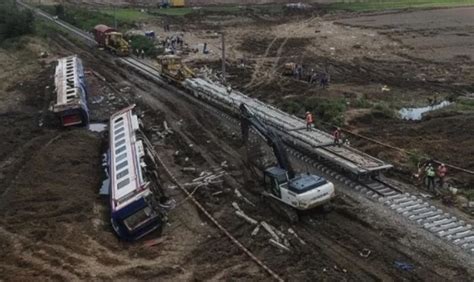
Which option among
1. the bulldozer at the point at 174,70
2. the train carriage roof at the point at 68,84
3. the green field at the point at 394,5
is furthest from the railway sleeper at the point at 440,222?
the green field at the point at 394,5

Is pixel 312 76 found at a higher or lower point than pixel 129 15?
higher

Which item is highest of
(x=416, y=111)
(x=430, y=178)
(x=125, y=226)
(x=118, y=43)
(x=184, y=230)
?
(x=430, y=178)

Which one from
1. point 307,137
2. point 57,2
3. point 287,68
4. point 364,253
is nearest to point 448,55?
point 287,68

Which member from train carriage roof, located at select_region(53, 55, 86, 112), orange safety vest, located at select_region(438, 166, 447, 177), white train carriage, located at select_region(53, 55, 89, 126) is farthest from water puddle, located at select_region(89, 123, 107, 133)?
orange safety vest, located at select_region(438, 166, 447, 177)

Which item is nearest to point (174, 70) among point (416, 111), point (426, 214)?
point (416, 111)

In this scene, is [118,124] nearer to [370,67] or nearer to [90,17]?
[370,67]

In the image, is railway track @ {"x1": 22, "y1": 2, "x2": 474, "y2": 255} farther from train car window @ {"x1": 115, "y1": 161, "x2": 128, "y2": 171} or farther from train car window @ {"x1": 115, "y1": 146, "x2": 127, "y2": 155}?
train car window @ {"x1": 115, "y1": 161, "x2": 128, "y2": 171}
